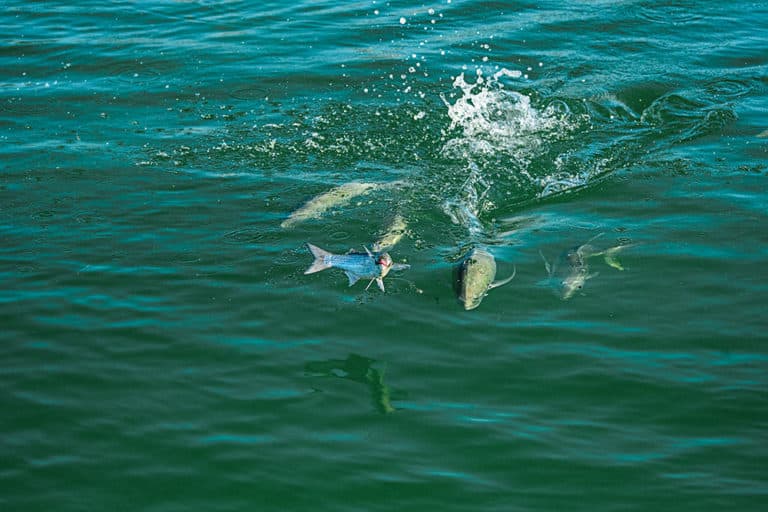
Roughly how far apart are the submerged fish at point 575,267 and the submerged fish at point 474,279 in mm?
618

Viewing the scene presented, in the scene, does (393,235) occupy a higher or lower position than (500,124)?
lower

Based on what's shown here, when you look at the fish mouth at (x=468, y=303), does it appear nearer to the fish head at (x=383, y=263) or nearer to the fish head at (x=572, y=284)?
the fish head at (x=383, y=263)

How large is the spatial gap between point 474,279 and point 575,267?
116 centimetres

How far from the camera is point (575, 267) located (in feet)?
28.7

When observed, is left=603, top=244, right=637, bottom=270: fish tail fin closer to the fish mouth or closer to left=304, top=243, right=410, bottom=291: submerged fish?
the fish mouth

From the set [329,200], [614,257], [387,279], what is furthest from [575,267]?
[329,200]

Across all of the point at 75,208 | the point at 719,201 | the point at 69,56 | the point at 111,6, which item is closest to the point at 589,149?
the point at 719,201

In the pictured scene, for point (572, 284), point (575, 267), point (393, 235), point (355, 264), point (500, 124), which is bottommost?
point (572, 284)

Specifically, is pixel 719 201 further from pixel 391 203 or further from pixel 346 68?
pixel 346 68

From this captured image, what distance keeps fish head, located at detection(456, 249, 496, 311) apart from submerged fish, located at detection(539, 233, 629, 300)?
2.35 ft

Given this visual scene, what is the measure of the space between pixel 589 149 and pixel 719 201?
6.07 feet

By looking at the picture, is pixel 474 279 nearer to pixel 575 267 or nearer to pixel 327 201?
pixel 575 267

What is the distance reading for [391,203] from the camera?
10.1m

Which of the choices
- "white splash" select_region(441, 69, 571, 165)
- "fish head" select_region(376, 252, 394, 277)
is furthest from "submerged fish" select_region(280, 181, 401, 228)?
"fish head" select_region(376, 252, 394, 277)
